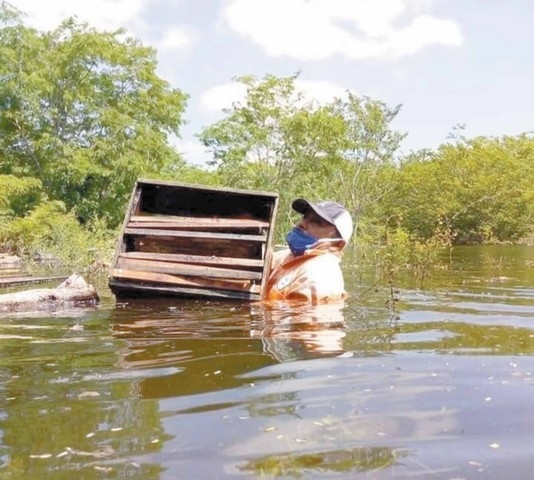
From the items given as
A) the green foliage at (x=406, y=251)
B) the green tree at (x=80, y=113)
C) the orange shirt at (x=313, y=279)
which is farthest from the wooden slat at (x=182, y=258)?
the green tree at (x=80, y=113)

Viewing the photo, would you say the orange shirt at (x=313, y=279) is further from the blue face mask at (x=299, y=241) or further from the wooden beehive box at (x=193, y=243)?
the wooden beehive box at (x=193, y=243)

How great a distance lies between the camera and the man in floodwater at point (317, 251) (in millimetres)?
6965

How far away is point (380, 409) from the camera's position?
9.78 feet

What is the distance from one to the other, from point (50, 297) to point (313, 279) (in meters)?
2.79

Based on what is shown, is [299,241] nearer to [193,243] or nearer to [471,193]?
[193,243]

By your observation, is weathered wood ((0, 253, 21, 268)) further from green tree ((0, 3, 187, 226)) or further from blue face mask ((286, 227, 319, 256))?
blue face mask ((286, 227, 319, 256))

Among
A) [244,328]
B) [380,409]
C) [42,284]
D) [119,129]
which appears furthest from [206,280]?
[119,129]

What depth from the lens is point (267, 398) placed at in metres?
3.20

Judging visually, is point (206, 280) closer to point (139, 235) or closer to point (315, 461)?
point (139, 235)

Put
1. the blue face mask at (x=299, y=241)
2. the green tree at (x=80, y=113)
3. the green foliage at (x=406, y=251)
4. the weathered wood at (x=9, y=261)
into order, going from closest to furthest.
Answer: the blue face mask at (x=299, y=241), the green foliage at (x=406, y=251), the weathered wood at (x=9, y=261), the green tree at (x=80, y=113)

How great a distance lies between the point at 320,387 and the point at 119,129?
24.1 m

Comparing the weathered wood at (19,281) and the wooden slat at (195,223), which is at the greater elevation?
the wooden slat at (195,223)

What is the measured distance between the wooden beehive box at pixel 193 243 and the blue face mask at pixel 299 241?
368mm

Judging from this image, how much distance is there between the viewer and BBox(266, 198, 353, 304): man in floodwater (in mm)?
6965
